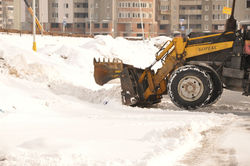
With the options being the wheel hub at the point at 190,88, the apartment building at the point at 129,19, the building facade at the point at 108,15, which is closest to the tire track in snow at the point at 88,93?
the wheel hub at the point at 190,88

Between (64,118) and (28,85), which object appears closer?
(64,118)

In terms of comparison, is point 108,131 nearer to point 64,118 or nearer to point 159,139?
point 159,139

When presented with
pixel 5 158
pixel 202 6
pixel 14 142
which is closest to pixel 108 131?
pixel 14 142

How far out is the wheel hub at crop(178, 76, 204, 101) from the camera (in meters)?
10.8

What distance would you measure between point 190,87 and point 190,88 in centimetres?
3

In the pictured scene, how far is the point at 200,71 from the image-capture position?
35.3ft

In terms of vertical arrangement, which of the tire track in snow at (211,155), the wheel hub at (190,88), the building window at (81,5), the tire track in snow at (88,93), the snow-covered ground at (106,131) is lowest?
the tire track in snow at (211,155)

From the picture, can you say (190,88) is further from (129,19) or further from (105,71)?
(129,19)

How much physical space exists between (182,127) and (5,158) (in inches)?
125

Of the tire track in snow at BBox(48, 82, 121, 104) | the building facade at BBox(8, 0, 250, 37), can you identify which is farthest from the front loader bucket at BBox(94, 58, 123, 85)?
the building facade at BBox(8, 0, 250, 37)

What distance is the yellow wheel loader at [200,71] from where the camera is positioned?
10.7 metres

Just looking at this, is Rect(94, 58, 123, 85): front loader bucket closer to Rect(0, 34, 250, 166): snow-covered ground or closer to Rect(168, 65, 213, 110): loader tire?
Rect(0, 34, 250, 166): snow-covered ground

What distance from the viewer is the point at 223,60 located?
1104 centimetres

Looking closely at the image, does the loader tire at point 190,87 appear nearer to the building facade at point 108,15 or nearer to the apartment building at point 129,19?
the apartment building at point 129,19
